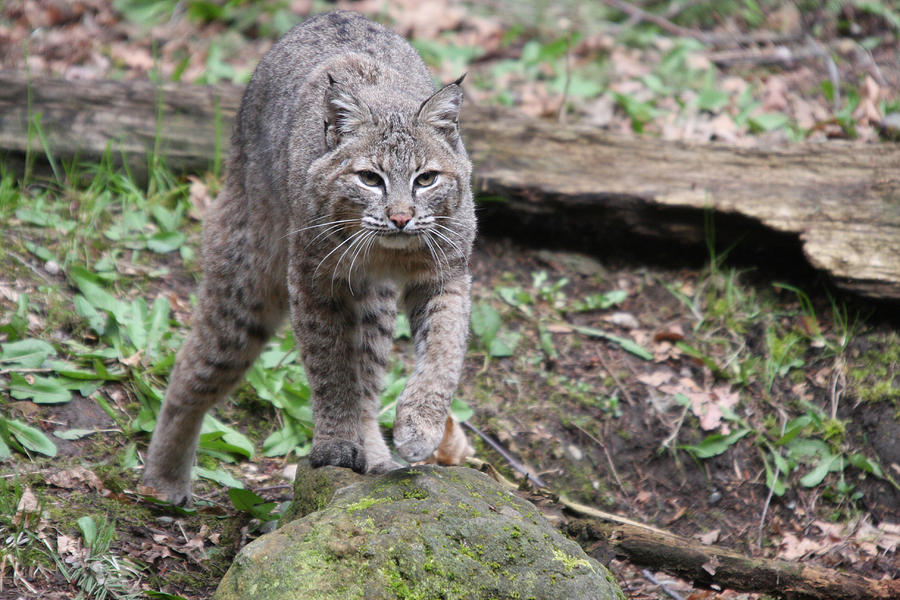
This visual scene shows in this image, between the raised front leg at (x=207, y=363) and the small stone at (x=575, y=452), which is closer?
the raised front leg at (x=207, y=363)

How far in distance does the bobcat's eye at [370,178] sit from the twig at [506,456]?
6.98 ft

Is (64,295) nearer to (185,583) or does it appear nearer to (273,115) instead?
(273,115)

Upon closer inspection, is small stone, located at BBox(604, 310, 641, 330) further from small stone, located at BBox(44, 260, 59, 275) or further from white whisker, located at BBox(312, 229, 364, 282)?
small stone, located at BBox(44, 260, 59, 275)

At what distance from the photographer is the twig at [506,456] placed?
5203mm

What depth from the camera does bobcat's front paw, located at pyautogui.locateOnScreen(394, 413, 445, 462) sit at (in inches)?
137

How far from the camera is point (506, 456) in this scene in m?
5.26

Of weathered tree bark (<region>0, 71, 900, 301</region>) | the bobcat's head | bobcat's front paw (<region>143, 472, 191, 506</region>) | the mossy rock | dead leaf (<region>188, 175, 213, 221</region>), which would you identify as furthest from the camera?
dead leaf (<region>188, 175, 213, 221</region>)

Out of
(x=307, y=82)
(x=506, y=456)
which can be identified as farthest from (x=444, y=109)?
(x=506, y=456)

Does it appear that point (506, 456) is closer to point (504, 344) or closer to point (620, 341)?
point (504, 344)

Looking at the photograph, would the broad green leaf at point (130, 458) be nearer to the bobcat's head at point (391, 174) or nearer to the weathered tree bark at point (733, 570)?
the bobcat's head at point (391, 174)

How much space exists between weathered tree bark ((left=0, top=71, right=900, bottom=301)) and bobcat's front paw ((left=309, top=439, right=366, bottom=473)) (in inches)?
116

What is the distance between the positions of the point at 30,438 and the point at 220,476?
1047 millimetres

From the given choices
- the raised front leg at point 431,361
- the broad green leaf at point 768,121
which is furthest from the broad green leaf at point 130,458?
the broad green leaf at point 768,121

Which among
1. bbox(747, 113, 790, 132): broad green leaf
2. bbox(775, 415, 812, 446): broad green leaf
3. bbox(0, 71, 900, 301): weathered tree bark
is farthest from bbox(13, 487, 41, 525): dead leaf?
bbox(747, 113, 790, 132): broad green leaf
